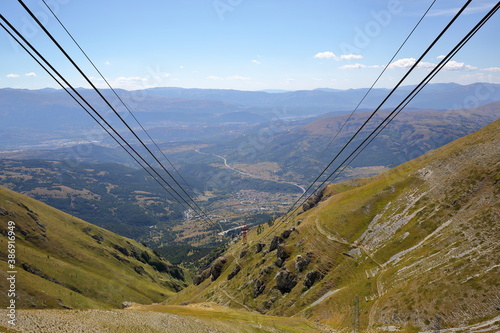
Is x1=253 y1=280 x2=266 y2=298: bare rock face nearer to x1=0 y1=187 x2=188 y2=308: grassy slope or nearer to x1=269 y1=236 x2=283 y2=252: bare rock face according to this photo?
x1=269 y1=236 x2=283 y2=252: bare rock face

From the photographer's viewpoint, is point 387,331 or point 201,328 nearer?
point 201,328

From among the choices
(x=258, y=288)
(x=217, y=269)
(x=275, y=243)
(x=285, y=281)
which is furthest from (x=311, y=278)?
(x=217, y=269)

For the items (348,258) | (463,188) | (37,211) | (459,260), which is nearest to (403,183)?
(463,188)

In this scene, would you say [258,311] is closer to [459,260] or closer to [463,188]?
[459,260]

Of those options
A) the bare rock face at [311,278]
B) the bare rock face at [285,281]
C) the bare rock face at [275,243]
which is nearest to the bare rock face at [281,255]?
the bare rock face at [285,281]

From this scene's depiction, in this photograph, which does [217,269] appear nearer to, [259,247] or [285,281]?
[259,247]

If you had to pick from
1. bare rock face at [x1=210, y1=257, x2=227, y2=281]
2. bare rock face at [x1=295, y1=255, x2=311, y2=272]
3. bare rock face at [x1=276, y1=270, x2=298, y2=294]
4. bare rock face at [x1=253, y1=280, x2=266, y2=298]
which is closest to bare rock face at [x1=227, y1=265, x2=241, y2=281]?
bare rock face at [x1=210, y1=257, x2=227, y2=281]
